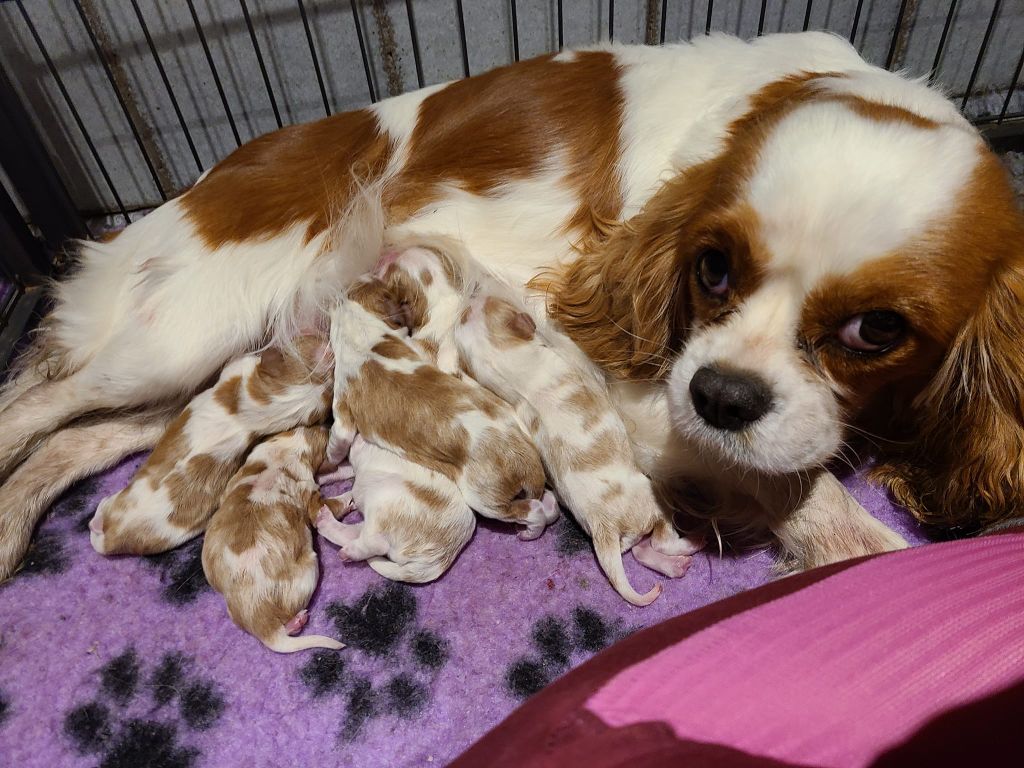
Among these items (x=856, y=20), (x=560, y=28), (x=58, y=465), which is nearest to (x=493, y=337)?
(x=58, y=465)

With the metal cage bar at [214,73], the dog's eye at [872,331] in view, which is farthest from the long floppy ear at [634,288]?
the metal cage bar at [214,73]

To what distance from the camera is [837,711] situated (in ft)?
3.66

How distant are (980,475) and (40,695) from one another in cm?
196

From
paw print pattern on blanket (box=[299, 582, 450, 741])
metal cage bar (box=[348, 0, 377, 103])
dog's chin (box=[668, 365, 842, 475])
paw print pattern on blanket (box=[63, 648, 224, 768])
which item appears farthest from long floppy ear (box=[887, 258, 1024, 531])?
metal cage bar (box=[348, 0, 377, 103])

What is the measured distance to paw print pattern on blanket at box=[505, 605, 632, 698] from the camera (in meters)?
1.57

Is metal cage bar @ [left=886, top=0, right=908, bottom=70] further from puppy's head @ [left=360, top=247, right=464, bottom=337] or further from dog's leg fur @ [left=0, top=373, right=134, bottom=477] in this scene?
dog's leg fur @ [left=0, top=373, right=134, bottom=477]

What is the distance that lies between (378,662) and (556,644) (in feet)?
1.22

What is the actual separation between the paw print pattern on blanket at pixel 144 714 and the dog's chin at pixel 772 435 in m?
Result: 1.10

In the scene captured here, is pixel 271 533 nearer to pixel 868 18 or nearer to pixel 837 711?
pixel 837 711

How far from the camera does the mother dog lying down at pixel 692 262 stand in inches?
50.8

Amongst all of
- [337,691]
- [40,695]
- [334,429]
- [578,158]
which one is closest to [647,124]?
[578,158]

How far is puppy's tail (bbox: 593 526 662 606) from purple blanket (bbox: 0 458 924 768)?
79mm

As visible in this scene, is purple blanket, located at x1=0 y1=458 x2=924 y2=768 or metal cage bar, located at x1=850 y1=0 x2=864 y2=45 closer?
purple blanket, located at x1=0 y1=458 x2=924 y2=768

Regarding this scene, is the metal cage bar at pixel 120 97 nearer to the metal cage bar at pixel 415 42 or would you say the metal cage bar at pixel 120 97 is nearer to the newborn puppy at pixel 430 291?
the metal cage bar at pixel 415 42
